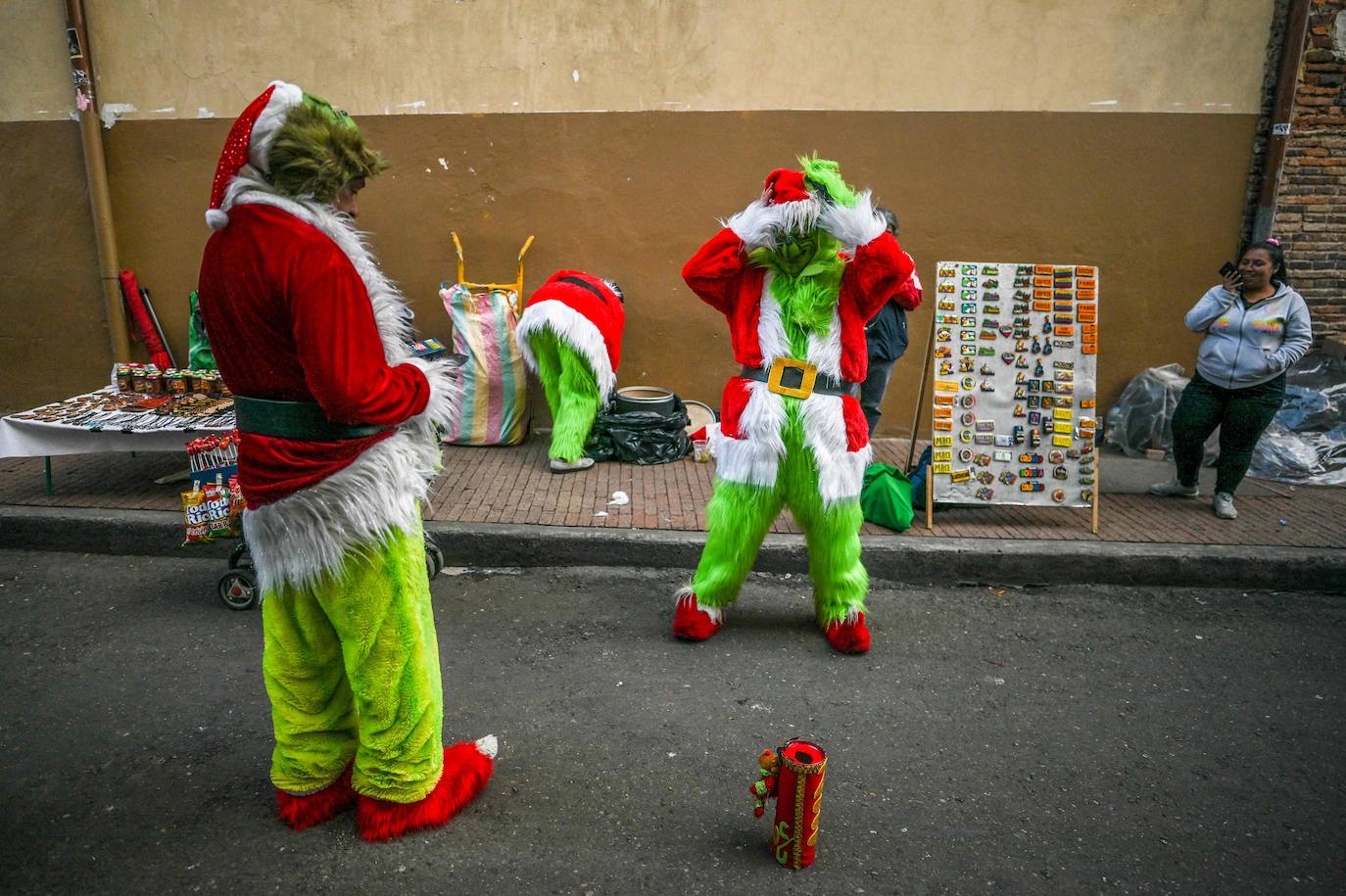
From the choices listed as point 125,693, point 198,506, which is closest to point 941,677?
point 125,693

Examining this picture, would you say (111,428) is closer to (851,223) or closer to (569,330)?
(569,330)

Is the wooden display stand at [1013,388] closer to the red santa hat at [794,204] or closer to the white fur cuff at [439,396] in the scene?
the red santa hat at [794,204]

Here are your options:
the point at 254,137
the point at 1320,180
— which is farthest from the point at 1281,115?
the point at 254,137

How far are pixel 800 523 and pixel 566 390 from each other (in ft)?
9.45

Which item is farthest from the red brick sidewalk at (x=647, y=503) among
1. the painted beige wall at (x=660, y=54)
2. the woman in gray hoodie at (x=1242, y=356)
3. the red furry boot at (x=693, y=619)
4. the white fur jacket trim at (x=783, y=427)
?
the painted beige wall at (x=660, y=54)

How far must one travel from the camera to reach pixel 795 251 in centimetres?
336

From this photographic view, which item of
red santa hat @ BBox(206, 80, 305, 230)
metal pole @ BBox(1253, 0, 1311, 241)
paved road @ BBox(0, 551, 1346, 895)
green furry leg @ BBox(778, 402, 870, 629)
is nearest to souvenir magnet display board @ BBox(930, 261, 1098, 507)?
→ paved road @ BBox(0, 551, 1346, 895)

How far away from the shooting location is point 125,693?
3.39 m

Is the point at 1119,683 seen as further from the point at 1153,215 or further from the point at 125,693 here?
the point at 1153,215

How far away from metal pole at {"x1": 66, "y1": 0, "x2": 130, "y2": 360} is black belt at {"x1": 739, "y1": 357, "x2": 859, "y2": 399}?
6218 millimetres

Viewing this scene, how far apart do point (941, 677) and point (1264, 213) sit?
540 centimetres

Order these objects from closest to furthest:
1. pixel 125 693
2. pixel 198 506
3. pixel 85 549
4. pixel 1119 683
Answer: pixel 125 693
pixel 1119 683
pixel 198 506
pixel 85 549

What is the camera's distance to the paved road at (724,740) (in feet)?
8.18

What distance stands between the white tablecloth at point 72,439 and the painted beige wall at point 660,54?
3.26m
